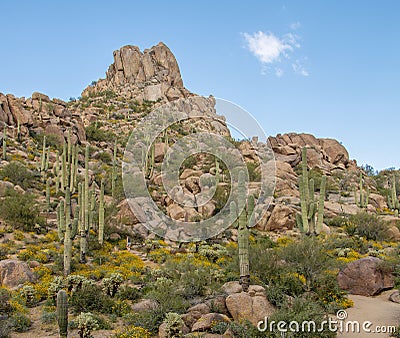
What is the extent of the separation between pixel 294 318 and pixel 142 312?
3649 mm

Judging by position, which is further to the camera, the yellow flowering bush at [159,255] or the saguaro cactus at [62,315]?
the yellow flowering bush at [159,255]

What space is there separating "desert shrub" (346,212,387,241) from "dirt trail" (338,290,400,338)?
9750mm

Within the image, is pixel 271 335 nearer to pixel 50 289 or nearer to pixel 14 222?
pixel 50 289

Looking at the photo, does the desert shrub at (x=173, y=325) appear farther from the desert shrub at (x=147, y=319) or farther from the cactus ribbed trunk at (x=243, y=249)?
the cactus ribbed trunk at (x=243, y=249)

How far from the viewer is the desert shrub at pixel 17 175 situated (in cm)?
2220

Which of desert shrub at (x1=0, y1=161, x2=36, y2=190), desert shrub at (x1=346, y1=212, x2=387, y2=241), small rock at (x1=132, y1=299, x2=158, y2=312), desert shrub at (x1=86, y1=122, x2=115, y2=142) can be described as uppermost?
desert shrub at (x1=86, y1=122, x2=115, y2=142)

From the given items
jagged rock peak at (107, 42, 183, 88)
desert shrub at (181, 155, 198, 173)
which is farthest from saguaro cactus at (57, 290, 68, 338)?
jagged rock peak at (107, 42, 183, 88)

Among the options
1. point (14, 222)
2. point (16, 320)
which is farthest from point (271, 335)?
point (14, 222)

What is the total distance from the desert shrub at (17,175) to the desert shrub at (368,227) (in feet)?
64.0

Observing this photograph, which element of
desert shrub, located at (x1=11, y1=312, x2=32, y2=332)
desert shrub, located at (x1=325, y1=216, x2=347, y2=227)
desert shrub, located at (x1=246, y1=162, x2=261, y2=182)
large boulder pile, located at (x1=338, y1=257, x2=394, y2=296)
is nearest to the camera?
desert shrub, located at (x1=11, y1=312, x2=32, y2=332)

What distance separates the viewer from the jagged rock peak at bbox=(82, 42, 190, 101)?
5666 cm

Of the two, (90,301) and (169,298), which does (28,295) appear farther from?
(169,298)

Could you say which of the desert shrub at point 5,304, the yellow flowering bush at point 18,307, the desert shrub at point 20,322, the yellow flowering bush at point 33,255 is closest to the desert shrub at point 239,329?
the desert shrub at point 20,322

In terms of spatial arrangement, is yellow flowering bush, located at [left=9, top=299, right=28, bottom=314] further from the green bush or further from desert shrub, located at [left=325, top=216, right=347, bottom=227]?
desert shrub, located at [left=325, top=216, right=347, bottom=227]
